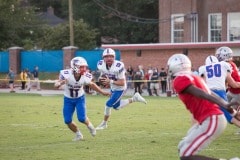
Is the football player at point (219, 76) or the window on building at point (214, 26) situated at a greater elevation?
the window on building at point (214, 26)

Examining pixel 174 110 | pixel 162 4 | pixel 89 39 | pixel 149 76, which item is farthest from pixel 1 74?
pixel 174 110

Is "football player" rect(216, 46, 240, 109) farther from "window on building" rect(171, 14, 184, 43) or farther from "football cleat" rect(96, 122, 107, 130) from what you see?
"window on building" rect(171, 14, 184, 43)

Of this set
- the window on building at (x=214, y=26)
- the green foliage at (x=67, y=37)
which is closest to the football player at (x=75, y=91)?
the window on building at (x=214, y=26)

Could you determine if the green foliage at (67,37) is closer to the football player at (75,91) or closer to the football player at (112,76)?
the football player at (112,76)

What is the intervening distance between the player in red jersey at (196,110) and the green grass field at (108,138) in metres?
2.71

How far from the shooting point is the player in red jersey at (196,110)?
9789 mm

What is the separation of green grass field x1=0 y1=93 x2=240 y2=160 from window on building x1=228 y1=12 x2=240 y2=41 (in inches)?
1026

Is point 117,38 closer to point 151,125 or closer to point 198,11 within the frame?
point 198,11

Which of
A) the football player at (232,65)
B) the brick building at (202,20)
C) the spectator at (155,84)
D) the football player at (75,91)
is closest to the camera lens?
the football player at (232,65)

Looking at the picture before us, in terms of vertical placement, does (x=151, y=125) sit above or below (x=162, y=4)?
below

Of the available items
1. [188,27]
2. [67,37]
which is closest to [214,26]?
[188,27]

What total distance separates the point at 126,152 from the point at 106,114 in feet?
16.5

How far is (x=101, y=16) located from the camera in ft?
220

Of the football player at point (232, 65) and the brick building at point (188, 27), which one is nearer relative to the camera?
the football player at point (232, 65)
